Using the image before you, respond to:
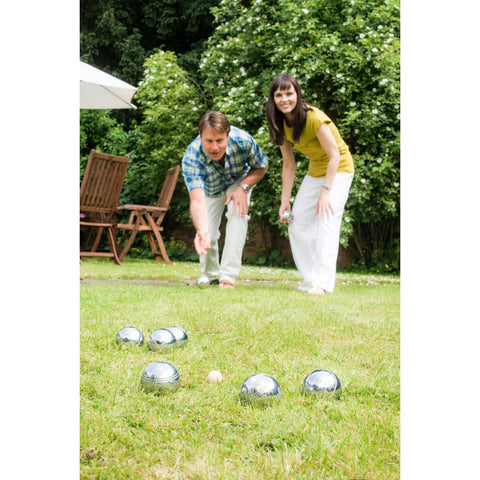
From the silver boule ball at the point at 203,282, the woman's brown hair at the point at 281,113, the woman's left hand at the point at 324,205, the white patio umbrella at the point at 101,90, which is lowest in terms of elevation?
the silver boule ball at the point at 203,282

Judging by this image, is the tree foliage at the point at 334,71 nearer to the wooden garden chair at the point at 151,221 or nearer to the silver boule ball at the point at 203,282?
the wooden garden chair at the point at 151,221

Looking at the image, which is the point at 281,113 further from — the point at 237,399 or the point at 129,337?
the point at 237,399

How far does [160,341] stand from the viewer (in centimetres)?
186

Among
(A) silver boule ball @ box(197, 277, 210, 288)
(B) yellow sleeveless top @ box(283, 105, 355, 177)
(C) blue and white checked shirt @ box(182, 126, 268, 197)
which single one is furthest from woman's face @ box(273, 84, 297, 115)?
(A) silver boule ball @ box(197, 277, 210, 288)

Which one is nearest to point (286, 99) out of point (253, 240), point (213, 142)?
point (213, 142)

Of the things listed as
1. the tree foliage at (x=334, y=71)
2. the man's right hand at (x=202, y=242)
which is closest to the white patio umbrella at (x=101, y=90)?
the tree foliage at (x=334, y=71)

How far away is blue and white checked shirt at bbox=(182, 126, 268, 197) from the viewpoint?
10.9 ft

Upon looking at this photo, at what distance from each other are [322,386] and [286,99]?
2226 millimetres

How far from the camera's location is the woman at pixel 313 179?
3.31 metres

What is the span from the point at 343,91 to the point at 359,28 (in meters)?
0.73

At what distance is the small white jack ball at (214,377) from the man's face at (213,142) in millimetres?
1767

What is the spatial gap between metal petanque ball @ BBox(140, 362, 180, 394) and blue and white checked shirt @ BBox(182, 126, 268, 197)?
1.87 m

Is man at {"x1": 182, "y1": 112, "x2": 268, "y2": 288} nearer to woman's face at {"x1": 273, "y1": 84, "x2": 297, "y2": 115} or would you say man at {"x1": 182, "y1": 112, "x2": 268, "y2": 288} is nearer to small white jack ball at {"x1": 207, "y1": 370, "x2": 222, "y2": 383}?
Answer: woman's face at {"x1": 273, "y1": 84, "x2": 297, "y2": 115}
